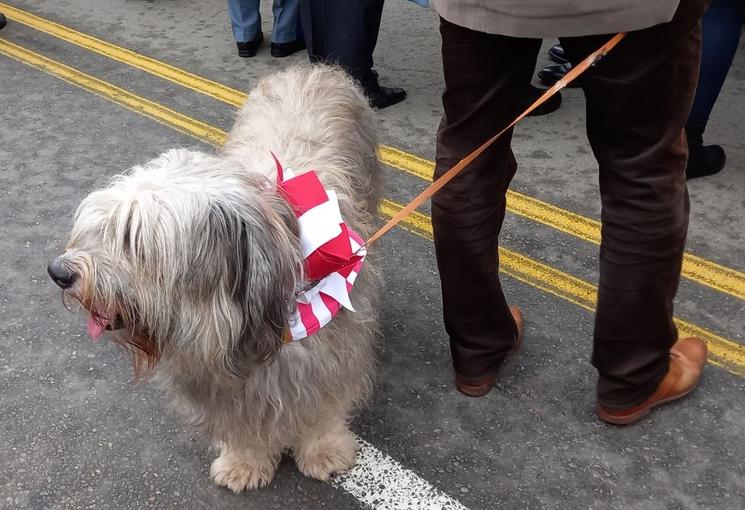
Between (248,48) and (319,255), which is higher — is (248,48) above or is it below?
below

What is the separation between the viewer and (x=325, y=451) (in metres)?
2.64

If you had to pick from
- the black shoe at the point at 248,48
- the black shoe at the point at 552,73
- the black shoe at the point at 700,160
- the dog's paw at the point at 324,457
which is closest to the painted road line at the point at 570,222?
the black shoe at the point at 700,160

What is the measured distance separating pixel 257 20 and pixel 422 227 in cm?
308

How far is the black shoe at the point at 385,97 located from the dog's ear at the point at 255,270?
3.40m

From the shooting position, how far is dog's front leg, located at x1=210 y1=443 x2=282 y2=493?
257 centimetres

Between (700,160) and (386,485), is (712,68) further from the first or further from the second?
(386,485)

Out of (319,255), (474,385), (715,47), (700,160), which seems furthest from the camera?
(700,160)

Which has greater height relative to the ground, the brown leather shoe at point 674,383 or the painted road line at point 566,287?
the brown leather shoe at point 674,383

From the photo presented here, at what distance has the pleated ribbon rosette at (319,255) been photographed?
2.12 m

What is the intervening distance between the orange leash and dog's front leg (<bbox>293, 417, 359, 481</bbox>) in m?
0.75

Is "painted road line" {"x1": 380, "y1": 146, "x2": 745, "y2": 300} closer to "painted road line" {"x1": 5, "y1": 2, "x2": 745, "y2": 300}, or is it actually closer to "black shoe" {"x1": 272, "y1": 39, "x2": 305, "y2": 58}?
"painted road line" {"x1": 5, "y1": 2, "x2": 745, "y2": 300}


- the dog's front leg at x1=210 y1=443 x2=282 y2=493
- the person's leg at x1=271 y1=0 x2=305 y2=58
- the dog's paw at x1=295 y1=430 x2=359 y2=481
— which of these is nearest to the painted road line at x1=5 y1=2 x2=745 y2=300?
the person's leg at x1=271 y1=0 x2=305 y2=58

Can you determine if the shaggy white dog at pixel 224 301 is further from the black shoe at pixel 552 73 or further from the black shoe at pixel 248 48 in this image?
the black shoe at pixel 248 48

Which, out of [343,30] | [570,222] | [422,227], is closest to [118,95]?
[343,30]
